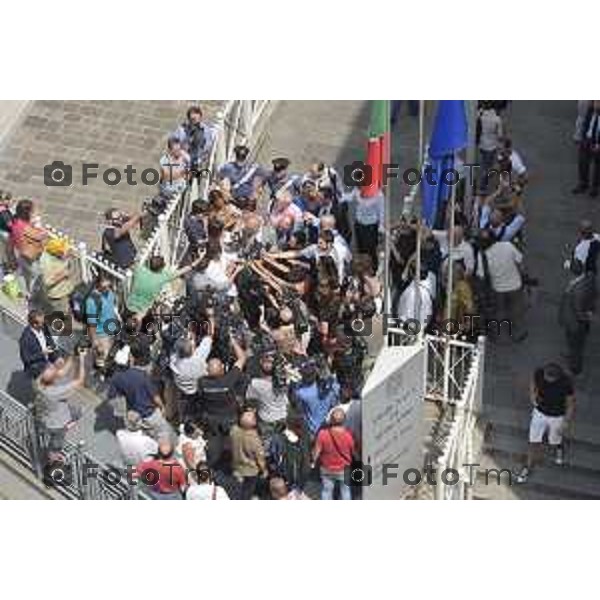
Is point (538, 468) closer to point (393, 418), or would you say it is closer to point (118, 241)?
point (393, 418)

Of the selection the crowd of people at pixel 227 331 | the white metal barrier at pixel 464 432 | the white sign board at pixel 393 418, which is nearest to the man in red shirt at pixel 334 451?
the crowd of people at pixel 227 331

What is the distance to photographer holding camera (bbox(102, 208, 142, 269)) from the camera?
22844 mm

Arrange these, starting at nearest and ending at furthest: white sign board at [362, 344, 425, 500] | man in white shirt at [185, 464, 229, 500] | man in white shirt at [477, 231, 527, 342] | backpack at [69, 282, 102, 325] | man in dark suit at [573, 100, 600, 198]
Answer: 1. white sign board at [362, 344, 425, 500]
2. man in white shirt at [185, 464, 229, 500]
3. backpack at [69, 282, 102, 325]
4. man in white shirt at [477, 231, 527, 342]
5. man in dark suit at [573, 100, 600, 198]

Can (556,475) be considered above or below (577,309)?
below

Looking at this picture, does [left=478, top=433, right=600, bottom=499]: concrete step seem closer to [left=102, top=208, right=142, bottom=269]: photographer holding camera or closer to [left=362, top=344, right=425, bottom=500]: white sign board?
[left=362, top=344, right=425, bottom=500]: white sign board

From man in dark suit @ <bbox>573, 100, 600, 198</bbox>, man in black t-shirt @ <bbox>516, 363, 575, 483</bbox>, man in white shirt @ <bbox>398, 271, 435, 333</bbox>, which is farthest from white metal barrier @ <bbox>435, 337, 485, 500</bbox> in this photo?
man in dark suit @ <bbox>573, 100, 600, 198</bbox>

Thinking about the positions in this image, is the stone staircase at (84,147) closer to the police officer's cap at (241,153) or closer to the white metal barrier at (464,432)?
the police officer's cap at (241,153)

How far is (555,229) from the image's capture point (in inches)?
968

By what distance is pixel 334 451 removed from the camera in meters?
20.0

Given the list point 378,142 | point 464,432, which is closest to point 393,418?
point 464,432

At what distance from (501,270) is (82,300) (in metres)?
4.79

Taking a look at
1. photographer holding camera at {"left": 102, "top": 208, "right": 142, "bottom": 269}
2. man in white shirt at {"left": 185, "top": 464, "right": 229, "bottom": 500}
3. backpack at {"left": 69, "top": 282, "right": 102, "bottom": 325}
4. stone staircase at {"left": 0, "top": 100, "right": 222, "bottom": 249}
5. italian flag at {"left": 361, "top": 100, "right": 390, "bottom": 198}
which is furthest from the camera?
stone staircase at {"left": 0, "top": 100, "right": 222, "bottom": 249}

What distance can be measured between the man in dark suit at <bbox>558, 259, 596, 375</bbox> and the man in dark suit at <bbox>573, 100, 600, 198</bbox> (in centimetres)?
283

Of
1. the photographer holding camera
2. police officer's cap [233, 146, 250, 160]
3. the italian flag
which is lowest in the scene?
the photographer holding camera
